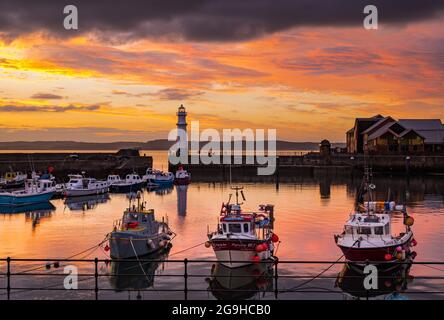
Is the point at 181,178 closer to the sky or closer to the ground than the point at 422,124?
closer to the ground

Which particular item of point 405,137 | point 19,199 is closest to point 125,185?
point 19,199

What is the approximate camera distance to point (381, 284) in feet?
96.1

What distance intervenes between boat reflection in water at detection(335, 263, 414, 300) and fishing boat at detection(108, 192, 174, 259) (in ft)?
36.8

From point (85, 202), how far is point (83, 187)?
7761 mm

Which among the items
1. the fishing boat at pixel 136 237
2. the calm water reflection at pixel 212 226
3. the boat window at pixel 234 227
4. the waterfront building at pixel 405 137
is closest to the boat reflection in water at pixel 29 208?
the calm water reflection at pixel 212 226

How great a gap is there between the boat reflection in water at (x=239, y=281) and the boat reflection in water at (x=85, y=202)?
121ft

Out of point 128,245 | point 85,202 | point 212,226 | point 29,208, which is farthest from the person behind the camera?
point 85,202

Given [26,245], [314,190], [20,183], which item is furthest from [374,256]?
[20,183]

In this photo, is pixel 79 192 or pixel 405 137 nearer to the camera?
pixel 79 192

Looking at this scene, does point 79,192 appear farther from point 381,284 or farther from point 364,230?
point 381,284

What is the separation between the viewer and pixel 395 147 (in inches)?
4931

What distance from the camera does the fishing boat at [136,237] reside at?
3403 centimetres
